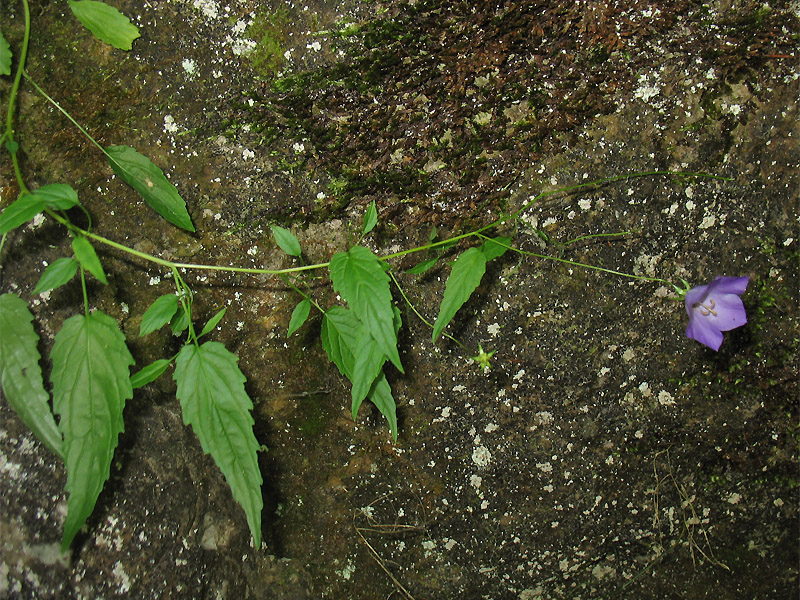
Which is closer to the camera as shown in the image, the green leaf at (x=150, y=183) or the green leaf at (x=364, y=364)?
the green leaf at (x=364, y=364)

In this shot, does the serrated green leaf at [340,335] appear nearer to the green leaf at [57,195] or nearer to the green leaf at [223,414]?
the green leaf at [223,414]

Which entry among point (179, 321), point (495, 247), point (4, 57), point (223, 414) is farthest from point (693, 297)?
point (4, 57)

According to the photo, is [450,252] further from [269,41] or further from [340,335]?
[269,41]

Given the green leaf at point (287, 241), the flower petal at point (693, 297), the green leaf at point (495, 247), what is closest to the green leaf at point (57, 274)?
the green leaf at point (287, 241)

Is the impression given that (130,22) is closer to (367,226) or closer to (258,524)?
(367,226)

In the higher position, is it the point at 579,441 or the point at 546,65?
the point at 546,65

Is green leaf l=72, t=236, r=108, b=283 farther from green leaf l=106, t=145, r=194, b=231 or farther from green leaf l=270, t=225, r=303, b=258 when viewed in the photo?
green leaf l=270, t=225, r=303, b=258

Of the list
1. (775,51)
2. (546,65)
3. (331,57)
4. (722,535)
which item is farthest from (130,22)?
(722,535)
